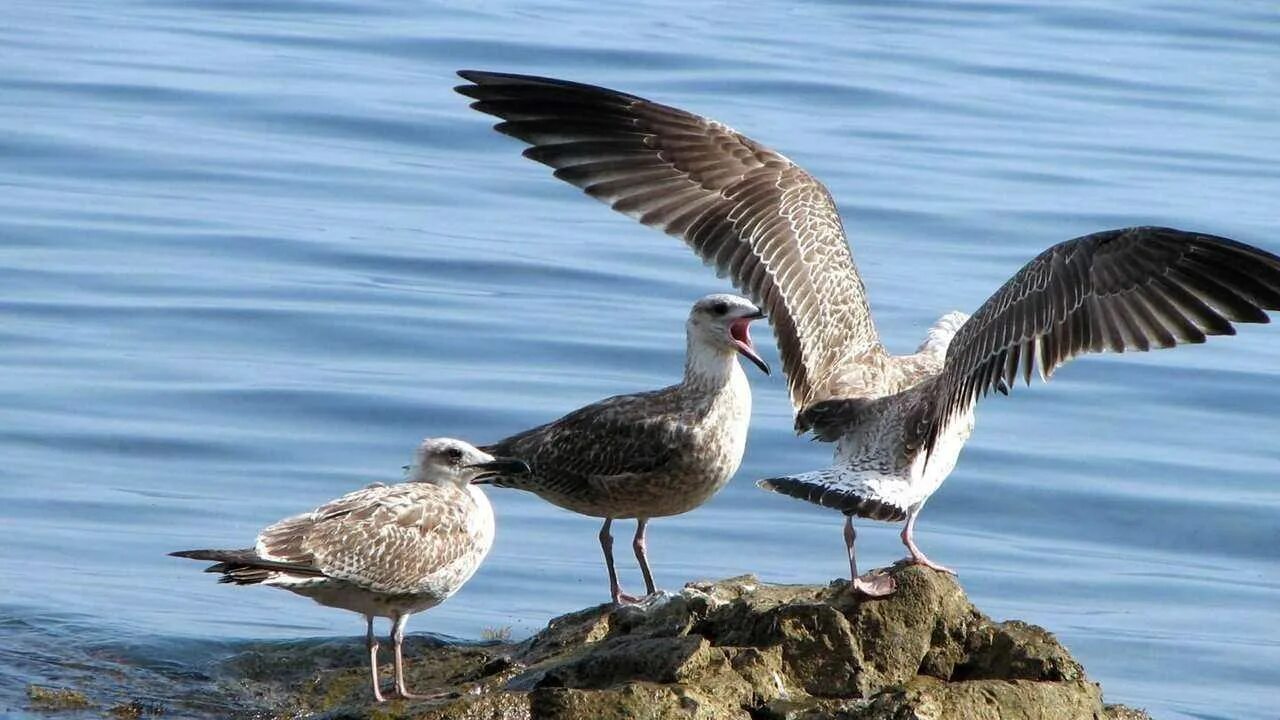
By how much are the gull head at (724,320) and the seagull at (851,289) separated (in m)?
0.52

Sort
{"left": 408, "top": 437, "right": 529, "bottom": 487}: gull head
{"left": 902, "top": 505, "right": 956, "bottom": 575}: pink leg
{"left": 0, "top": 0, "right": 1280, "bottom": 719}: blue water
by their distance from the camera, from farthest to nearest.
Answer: {"left": 0, "top": 0, "right": 1280, "bottom": 719}: blue water
{"left": 408, "top": 437, "right": 529, "bottom": 487}: gull head
{"left": 902, "top": 505, "right": 956, "bottom": 575}: pink leg

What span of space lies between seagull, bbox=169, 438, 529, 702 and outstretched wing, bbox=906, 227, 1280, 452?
1.78m

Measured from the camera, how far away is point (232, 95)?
22.8m

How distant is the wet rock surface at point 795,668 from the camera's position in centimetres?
652

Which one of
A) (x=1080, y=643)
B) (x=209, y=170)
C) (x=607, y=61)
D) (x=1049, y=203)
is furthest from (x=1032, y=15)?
(x=1080, y=643)

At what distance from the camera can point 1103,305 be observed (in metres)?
8.41

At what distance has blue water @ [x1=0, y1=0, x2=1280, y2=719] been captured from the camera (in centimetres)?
1137

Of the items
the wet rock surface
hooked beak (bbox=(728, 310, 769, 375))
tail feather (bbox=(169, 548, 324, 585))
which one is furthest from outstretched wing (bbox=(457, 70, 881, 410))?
tail feather (bbox=(169, 548, 324, 585))

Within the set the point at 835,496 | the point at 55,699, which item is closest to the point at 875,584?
the point at 835,496

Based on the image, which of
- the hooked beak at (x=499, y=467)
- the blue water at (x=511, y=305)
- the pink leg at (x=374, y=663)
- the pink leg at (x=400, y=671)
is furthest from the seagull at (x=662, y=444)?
the blue water at (x=511, y=305)

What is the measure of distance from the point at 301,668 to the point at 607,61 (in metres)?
16.6

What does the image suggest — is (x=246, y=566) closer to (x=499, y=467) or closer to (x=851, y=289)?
(x=499, y=467)

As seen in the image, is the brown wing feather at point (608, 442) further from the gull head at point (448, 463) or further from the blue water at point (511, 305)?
the blue water at point (511, 305)

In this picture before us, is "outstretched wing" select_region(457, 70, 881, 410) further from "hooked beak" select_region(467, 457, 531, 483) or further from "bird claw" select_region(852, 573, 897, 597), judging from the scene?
"bird claw" select_region(852, 573, 897, 597)
